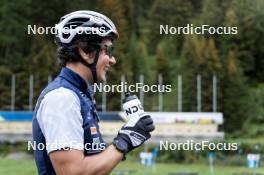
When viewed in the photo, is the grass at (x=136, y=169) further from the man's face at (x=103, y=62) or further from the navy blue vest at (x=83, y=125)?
the navy blue vest at (x=83, y=125)

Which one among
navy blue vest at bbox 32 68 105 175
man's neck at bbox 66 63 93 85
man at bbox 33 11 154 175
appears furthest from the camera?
man's neck at bbox 66 63 93 85

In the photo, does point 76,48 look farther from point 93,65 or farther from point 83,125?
point 83,125

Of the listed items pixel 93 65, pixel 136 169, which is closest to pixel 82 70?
pixel 93 65

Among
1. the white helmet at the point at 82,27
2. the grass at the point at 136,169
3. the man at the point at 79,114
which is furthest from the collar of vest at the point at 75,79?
the grass at the point at 136,169

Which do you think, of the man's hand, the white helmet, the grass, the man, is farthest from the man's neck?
the grass

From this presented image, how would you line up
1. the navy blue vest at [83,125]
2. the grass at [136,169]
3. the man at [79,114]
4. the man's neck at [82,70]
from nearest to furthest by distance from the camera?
the man at [79,114]
the navy blue vest at [83,125]
the man's neck at [82,70]
the grass at [136,169]

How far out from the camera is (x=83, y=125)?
2.38 meters

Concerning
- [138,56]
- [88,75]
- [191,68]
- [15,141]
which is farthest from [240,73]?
[88,75]

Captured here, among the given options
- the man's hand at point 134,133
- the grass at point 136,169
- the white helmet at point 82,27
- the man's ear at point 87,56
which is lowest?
the grass at point 136,169

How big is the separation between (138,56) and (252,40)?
690 cm

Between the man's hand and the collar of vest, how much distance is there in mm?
219

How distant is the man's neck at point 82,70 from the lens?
98.0 inches

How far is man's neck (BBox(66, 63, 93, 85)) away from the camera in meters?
2.49

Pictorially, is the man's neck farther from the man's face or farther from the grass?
the grass
